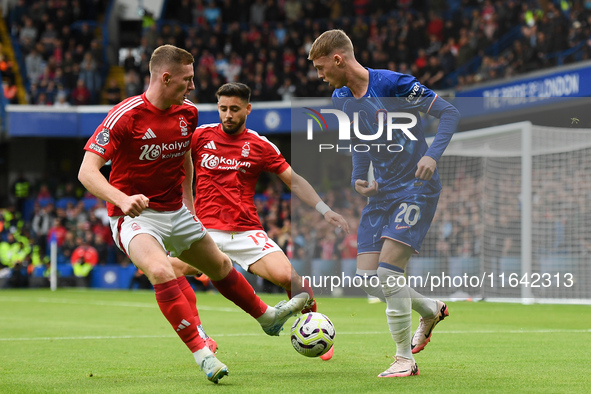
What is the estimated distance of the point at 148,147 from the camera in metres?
5.43

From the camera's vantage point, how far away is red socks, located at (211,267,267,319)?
5.97 metres

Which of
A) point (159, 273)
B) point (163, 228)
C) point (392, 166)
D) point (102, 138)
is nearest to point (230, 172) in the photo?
point (163, 228)

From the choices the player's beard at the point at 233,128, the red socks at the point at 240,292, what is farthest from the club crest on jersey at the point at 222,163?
the red socks at the point at 240,292

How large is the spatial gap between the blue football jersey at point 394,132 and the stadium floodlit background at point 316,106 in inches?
28.9

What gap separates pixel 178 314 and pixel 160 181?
3.18 feet

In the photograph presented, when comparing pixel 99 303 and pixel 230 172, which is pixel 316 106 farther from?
pixel 99 303

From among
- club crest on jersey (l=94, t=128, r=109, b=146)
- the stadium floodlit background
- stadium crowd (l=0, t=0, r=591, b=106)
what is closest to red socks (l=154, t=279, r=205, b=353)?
the stadium floodlit background

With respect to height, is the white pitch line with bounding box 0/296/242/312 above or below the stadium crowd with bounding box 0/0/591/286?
below

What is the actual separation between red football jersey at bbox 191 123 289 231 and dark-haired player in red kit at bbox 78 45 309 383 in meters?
1.27

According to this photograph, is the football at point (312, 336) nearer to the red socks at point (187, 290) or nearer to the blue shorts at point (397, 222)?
the blue shorts at point (397, 222)

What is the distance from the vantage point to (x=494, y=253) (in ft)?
34.3

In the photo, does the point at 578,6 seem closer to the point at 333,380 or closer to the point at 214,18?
the point at 214,18

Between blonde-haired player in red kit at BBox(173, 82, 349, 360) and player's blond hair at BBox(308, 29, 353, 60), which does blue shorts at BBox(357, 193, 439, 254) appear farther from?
blonde-haired player in red kit at BBox(173, 82, 349, 360)

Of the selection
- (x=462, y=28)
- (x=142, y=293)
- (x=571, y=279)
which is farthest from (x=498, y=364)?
(x=462, y=28)
